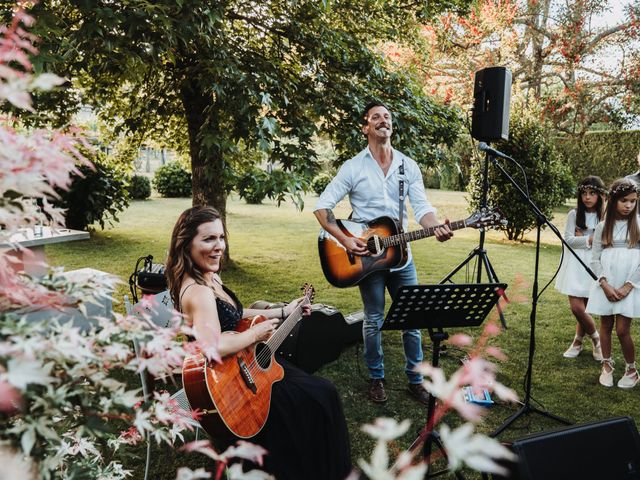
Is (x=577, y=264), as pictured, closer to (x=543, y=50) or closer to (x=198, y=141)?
(x=198, y=141)

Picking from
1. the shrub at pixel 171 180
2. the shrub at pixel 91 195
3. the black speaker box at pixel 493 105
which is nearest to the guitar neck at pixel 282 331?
the black speaker box at pixel 493 105

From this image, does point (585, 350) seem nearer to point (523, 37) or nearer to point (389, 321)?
point (389, 321)

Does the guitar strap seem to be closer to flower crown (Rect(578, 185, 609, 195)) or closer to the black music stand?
Answer: the black music stand

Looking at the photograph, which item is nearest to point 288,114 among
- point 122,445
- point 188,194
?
point 122,445

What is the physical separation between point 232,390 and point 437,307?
1.11m

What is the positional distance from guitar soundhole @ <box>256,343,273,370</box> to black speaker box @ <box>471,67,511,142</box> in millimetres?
2695

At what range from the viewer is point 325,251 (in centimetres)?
385

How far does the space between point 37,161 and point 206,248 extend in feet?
5.32

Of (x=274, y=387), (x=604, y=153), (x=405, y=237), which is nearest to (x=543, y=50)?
(x=604, y=153)

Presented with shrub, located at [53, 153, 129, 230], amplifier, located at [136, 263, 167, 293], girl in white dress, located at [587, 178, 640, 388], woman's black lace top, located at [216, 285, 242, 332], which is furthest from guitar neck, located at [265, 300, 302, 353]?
shrub, located at [53, 153, 129, 230]

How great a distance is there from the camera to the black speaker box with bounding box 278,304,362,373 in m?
3.86

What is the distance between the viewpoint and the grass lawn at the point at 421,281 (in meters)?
3.49

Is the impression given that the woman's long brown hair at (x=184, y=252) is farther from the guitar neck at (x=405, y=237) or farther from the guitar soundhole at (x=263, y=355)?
the guitar neck at (x=405, y=237)

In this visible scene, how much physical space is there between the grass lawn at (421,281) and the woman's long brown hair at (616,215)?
1.21 m
